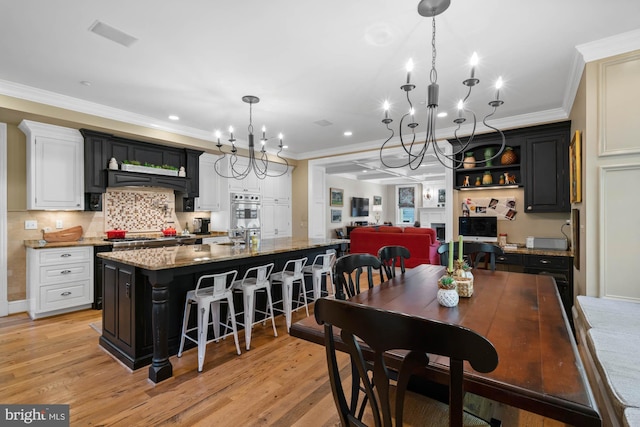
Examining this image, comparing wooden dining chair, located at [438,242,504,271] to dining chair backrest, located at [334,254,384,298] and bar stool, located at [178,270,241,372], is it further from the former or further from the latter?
bar stool, located at [178,270,241,372]

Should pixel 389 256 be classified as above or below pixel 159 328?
above

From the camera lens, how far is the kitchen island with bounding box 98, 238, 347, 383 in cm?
240

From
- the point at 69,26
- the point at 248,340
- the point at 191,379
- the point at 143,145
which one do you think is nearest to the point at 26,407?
the point at 191,379

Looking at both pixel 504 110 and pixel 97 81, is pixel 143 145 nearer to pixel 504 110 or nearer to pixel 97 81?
pixel 97 81

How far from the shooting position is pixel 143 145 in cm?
493

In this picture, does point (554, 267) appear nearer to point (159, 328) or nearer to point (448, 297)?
point (448, 297)

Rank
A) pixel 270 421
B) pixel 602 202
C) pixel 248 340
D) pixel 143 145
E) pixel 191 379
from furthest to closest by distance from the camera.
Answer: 1. pixel 143 145
2. pixel 248 340
3. pixel 602 202
4. pixel 191 379
5. pixel 270 421

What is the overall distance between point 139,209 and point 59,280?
63.1 inches

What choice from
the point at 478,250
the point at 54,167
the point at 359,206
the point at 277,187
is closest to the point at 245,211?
the point at 277,187

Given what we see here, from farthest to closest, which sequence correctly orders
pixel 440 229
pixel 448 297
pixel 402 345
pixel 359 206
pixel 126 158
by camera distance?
1. pixel 440 229
2. pixel 359 206
3. pixel 126 158
4. pixel 448 297
5. pixel 402 345

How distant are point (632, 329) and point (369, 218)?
33.4 feet

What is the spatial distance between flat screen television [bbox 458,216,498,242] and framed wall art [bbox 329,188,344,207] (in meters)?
5.51

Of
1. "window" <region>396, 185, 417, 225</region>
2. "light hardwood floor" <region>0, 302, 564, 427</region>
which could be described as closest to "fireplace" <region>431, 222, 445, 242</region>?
"window" <region>396, 185, 417, 225</region>

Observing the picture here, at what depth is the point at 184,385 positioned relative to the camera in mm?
2330
